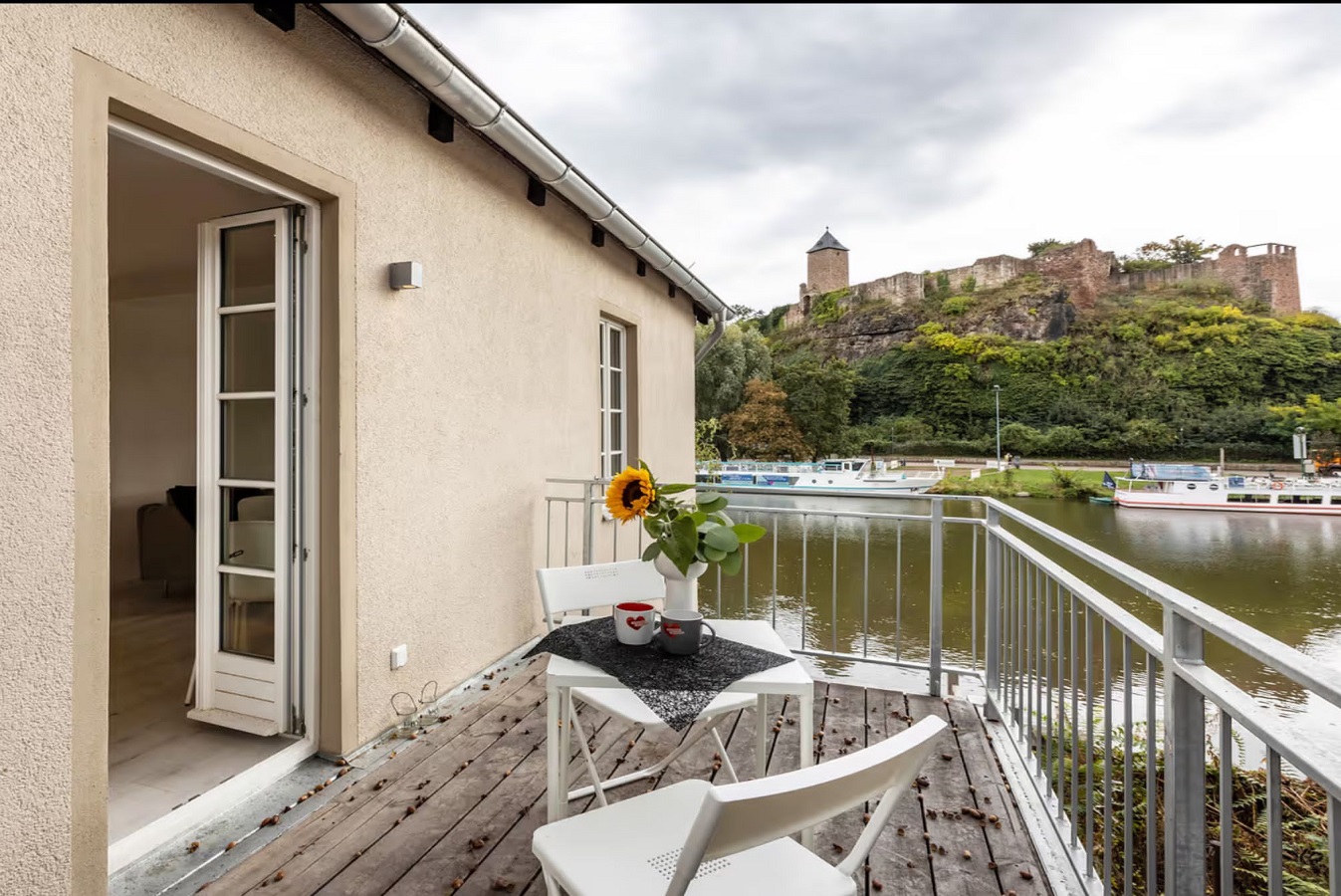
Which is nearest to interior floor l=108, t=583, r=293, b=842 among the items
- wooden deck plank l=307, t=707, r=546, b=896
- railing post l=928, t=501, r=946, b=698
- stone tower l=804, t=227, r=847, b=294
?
wooden deck plank l=307, t=707, r=546, b=896

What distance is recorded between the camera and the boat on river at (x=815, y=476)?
55.6ft

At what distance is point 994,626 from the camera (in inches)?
111

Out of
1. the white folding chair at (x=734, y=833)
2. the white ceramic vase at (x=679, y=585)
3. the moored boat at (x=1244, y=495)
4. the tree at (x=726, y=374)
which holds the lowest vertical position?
the moored boat at (x=1244, y=495)

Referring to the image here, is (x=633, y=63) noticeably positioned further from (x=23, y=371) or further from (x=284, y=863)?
(x=284, y=863)

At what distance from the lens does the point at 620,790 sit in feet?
7.23

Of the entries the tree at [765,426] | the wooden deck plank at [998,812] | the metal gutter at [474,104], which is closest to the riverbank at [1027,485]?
the tree at [765,426]

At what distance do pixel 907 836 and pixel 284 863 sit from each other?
1.70 metres

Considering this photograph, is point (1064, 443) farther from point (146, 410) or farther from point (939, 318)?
point (146, 410)

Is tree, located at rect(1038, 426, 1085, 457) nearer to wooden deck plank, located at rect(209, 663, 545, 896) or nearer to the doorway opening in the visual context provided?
wooden deck plank, located at rect(209, 663, 545, 896)

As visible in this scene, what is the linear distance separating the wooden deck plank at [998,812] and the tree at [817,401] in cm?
Answer: 2307

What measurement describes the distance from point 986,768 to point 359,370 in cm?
258

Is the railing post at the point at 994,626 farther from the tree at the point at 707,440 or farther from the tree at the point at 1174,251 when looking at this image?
the tree at the point at 1174,251

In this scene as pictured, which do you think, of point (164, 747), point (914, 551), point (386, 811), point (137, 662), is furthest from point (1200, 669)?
point (914, 551)

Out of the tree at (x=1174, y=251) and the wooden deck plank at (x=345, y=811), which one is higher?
the tree at (x=1174, y=251)
